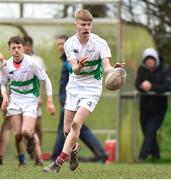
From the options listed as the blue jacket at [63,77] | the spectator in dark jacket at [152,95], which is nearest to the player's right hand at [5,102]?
the blue jacket at [63,77]

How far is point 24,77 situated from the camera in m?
13.9

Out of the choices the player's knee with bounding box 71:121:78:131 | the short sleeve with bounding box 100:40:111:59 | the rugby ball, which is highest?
the short sleeve with bounding box 100:40:111:59

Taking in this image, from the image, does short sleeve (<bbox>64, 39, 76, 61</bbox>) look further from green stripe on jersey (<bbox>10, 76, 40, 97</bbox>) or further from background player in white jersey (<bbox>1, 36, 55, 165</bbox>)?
green stripe on jersey (<bbox>10, 76, 40, 97</bbox>)

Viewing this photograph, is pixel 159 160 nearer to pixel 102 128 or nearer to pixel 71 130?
pixel 102 128

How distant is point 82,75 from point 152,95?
622cm

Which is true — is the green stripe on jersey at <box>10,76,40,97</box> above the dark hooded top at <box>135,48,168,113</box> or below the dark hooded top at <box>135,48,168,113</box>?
above

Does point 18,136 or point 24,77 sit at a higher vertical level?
point 24,77

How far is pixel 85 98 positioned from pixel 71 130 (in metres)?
0.49

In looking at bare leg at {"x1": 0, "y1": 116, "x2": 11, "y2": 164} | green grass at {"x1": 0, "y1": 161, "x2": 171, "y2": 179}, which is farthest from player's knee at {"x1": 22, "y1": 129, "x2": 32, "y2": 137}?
bare leg at {"x1": 0, "y1": 116, "x2": 11, "y2": 164}

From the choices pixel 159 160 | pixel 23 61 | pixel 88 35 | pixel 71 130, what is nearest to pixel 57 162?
pixel 71 130

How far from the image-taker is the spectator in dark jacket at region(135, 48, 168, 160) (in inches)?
707

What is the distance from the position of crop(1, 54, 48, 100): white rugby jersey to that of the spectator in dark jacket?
4326 mm

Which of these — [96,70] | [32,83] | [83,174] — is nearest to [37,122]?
[32,83]

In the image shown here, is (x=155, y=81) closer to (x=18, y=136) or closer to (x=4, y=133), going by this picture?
(x=4, y=133)
